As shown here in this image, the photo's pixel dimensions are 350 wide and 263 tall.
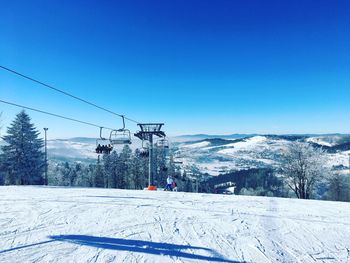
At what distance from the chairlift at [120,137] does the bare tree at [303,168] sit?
1939cm

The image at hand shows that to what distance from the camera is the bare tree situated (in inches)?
1190

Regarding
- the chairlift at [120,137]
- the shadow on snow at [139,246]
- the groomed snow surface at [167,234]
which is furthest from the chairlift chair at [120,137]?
the shadow on snow at [139,246]

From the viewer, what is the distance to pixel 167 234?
24.4ft

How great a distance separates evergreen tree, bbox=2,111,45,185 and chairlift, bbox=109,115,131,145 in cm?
1724

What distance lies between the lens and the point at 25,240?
669 cm

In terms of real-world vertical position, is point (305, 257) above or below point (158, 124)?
below

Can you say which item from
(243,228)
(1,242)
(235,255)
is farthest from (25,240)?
(243,228)

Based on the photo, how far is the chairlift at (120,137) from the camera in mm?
21453

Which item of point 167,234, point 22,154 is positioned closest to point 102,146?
point 167,234

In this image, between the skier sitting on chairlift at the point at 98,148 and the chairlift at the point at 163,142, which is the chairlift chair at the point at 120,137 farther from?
the chairlift at the point at 163,142

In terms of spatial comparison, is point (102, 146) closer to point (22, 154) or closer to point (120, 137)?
point (120, 137)

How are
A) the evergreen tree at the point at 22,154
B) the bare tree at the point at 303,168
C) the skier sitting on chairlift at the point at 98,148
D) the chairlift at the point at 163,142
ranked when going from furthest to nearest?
the evergreen tree at the point at 22,154 < the bare tree at the point at 303,168 < the chairlift at the point at 163,142 < the skier sitting on chairlift at the point at 98,148

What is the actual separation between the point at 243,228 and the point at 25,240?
231 inches

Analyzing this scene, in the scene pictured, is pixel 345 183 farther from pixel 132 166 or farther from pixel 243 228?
pixel 243 228
